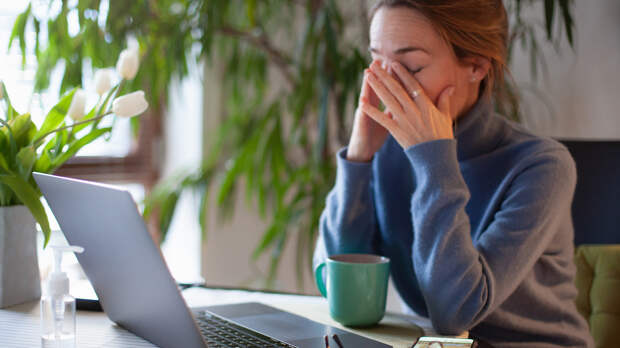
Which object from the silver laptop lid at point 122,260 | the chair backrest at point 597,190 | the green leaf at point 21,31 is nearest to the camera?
the silver laptop lid at point 122,260

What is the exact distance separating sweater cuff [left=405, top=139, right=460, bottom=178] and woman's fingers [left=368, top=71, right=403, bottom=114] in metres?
0.08

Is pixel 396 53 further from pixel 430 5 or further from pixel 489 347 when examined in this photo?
pixel 489 347

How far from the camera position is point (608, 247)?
1147 mm

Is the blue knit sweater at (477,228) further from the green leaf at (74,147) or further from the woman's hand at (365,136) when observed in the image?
the green leaf at (74,147)

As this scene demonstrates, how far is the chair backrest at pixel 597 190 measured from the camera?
118 cm

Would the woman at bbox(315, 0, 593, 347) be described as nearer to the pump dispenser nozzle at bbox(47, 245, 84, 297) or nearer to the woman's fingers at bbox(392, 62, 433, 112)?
the woman's fingers at bbox(392, 62, 433, 112)

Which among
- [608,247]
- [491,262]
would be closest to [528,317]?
[491,262]

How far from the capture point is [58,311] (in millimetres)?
651

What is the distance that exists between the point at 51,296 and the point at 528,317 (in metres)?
0.71

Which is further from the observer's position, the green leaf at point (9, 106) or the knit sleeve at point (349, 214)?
the knit sleeve at point (349, 214)

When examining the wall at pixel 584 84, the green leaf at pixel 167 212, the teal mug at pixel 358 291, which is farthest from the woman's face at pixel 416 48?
the green leaf at pixel 167 212

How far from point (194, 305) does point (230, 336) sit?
0.19 meters

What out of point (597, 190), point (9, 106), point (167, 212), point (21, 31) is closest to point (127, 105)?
point (9, 106)

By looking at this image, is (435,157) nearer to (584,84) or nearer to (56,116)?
(56,116)
